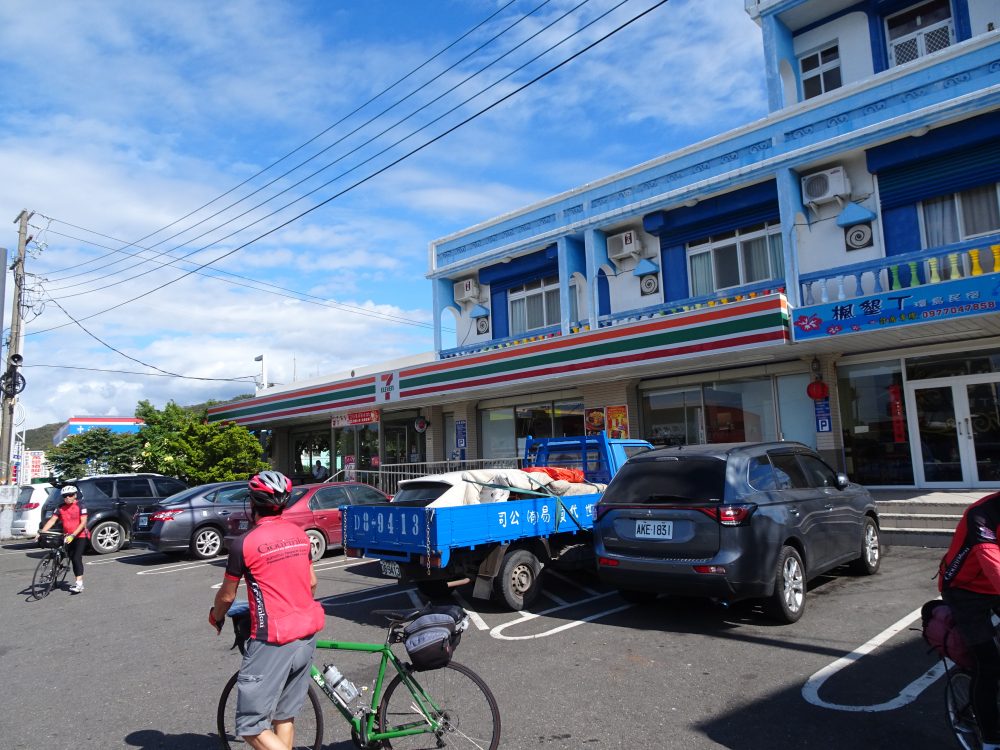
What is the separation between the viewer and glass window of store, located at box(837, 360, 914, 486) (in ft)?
43.3

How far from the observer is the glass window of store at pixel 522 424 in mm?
18141

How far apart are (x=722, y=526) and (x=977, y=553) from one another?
281 centimetres

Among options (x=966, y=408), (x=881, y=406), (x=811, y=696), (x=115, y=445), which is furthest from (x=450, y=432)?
(x=115, y=445)

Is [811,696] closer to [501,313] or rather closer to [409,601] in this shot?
[409,601]

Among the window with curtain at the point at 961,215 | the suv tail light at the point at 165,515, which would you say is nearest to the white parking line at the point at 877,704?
the window with curtain at the point at 961,215

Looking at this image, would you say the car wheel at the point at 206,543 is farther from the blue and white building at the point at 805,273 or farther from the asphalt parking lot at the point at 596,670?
the blue and white building at the point at 805,273

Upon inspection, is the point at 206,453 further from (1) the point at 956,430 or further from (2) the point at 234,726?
(1) the point at 956,430

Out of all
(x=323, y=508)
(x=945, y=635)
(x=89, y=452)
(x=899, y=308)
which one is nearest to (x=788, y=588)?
(x=945, y=635)

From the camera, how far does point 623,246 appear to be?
17.2 metres

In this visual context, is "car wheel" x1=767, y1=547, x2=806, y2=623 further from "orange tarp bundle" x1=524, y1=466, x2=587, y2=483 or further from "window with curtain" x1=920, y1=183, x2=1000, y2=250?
"window with curtain" x1=920, y1=183, x2=1000, y2=250

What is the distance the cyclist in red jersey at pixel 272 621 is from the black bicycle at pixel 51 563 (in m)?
8.47

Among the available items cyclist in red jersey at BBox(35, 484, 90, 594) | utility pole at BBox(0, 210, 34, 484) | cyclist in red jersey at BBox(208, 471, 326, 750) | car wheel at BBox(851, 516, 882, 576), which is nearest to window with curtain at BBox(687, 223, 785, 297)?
car wheel at BBox(851, 516, 882, 576)

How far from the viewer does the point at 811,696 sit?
4742 mm

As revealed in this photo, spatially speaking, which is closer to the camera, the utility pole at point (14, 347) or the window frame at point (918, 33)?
the window frame at point (918, 33)
